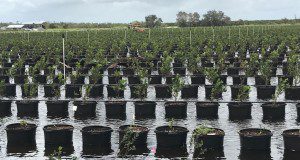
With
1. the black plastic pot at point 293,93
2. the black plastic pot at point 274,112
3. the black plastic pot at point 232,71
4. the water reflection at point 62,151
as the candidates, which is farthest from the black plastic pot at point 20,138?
the black plastic pot at point 232,71

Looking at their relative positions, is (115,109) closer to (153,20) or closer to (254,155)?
(254,155)

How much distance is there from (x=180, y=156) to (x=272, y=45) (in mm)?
27416

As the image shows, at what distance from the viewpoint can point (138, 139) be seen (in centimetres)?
1091

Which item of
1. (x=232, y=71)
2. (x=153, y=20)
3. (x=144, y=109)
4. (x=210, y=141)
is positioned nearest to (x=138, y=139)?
(x=210, y=141)

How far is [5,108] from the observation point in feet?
50.0

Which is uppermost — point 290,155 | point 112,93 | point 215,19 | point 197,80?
point 215,19

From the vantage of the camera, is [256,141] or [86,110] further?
[86,110]

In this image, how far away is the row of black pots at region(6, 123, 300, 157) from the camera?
1055 cm

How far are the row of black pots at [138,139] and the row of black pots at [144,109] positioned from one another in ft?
10.4

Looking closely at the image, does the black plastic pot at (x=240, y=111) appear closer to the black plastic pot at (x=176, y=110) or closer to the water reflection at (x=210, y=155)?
the black plastic pot at (x=176, y=110)

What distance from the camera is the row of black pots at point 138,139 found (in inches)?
415

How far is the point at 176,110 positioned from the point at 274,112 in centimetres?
292

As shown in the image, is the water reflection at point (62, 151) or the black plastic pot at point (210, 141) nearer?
the black plastic pot at point (210, 141)

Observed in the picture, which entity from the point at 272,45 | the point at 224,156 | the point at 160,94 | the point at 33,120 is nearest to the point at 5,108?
the point at 33,120
